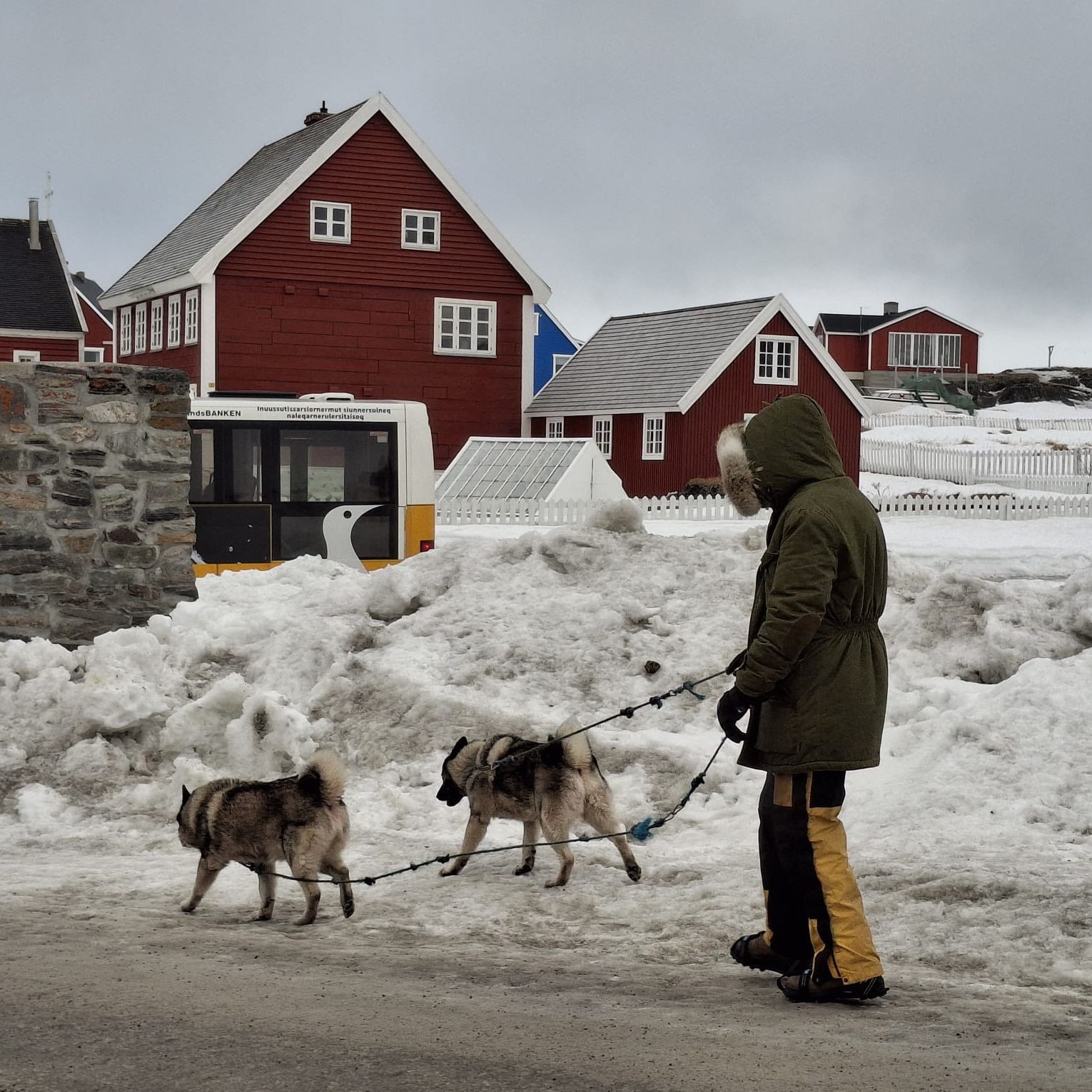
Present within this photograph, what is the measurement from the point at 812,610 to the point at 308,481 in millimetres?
12415

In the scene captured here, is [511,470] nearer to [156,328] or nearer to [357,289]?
[357,289]

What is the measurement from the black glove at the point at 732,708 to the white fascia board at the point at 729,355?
1163 inches

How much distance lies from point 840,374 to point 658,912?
105 feet

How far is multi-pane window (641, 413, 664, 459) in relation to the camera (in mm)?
35000

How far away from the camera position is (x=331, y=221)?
3356 cm

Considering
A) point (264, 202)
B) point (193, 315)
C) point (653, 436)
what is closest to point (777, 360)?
point (653, 436)

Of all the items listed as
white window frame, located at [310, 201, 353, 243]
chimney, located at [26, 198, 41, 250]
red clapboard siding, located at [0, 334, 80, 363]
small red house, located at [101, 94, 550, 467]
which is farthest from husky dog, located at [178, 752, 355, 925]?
chimney, located at [26, 198, 41, 250]

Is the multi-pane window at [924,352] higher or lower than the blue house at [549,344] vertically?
higher

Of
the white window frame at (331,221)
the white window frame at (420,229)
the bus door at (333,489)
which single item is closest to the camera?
the bus door at (333,489)

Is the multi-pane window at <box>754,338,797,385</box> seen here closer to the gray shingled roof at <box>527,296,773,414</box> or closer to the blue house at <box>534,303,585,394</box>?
the gray shingled roof at <box>527,296,773,414</box>

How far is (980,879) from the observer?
617cm

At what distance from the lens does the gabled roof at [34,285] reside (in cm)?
4709

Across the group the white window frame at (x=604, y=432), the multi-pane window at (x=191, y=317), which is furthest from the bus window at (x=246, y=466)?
the white window frame at (x=604, y=432)

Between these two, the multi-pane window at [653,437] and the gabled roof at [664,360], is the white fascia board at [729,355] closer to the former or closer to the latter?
the gabled roof at [664,360]
